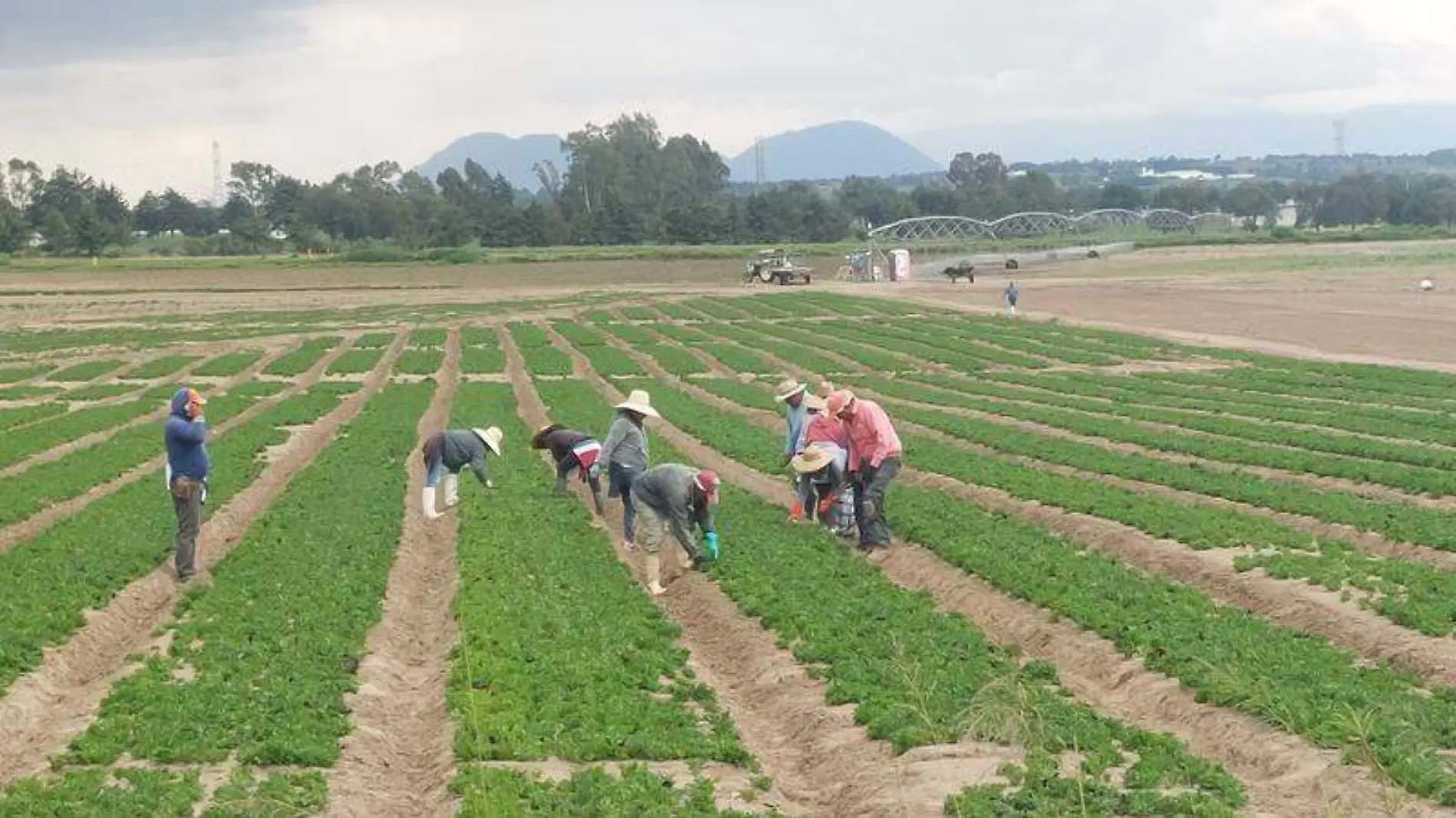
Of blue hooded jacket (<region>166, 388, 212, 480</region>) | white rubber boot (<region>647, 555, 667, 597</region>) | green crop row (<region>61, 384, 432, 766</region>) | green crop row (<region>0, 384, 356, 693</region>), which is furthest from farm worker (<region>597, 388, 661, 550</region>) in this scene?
green crop row (<region>0, 384, 356, 693</region>)

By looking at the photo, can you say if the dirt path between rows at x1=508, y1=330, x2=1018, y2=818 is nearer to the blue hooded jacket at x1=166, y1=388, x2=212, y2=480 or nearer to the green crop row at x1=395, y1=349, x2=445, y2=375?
the blue hooded jacket at x1=166, y1=388, x2=212, y2=480

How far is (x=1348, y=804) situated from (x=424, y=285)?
105 m

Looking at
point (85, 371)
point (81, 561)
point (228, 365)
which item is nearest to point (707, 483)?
point (81, 561)

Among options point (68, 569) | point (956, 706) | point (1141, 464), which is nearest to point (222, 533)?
point (68, 569)

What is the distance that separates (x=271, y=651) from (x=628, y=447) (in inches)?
240

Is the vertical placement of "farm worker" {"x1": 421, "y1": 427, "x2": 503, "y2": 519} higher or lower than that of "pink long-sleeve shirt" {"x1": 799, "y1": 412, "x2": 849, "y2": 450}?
lower

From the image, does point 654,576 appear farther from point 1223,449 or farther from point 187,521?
point 1223,449

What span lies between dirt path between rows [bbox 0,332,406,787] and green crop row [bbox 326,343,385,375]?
27.1 metres

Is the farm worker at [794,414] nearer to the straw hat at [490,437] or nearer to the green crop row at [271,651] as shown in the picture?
the straw hat at [490,437]

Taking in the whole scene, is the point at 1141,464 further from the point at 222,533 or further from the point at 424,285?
the point at 424,285

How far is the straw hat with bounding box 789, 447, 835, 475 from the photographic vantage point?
20.0m

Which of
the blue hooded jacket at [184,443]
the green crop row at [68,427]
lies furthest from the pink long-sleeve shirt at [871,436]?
the green crop row at [68,427]

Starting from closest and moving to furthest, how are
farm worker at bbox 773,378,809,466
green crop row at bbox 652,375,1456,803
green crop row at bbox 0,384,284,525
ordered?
green crop row at bbox 652,375,1456,803 → farm worker at bbox 773,378,809,466 → green crop row at bbox 0,384,284,525

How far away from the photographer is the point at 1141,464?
26.6 m
